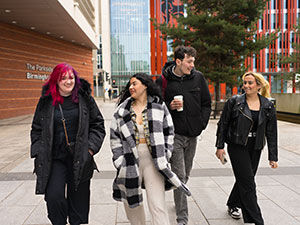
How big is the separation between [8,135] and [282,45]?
51281 mm

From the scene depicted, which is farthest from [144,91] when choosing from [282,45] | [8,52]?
[282,45]

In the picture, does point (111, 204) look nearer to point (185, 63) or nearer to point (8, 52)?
point (185, 63)

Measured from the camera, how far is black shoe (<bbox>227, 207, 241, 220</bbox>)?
129 inches

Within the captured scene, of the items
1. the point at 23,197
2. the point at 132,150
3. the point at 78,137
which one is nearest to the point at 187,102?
the point at 132,150

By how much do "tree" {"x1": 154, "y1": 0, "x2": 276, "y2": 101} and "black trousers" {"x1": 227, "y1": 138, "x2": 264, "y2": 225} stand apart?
454 inches

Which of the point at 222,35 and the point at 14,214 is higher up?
the point at 222,35

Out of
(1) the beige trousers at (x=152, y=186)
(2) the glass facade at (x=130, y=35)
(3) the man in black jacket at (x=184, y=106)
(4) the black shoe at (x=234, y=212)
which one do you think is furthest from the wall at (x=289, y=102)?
(2) the glass facade at (x=130, y=35)

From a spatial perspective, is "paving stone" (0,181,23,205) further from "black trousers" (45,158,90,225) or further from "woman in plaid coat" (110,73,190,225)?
"woman in plaid coat" (110,73,190,225)

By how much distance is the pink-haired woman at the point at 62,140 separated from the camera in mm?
2482

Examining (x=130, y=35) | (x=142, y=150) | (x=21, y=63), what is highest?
(x=130, y=35)

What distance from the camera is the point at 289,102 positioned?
19.5 metres

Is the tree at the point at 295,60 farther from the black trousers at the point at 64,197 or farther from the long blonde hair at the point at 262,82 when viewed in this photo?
the black trousers at the point at 64,197

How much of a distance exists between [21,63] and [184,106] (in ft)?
54.5

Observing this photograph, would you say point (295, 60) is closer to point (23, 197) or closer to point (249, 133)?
point (249, 133)
